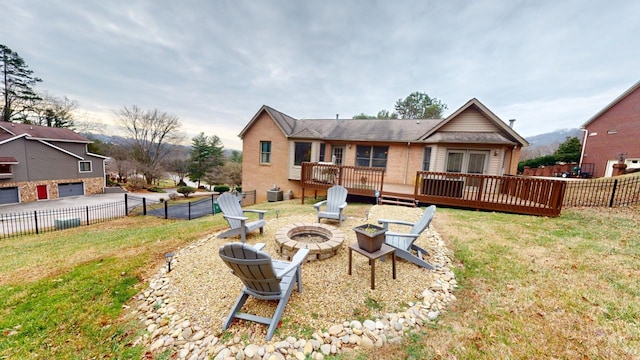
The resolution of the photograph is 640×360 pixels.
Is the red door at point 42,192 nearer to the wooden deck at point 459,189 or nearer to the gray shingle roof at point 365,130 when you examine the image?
the gray shingle roof at point 365,130

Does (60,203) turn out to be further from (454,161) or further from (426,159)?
(454,161)

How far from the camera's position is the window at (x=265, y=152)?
1369 cm

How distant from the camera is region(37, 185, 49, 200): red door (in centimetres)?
1917

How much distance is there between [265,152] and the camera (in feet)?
45.3

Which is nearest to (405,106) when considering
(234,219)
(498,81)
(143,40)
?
(498,81)

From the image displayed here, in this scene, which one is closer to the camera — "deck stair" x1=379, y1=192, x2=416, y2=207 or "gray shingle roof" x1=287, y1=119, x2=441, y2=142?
"deck stair" x1=379, y1=192, x2=416, y2=207

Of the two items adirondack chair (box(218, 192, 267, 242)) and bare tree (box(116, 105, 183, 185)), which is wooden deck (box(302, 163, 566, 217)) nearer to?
adirondack chair (box(218, 192, 267, 242))

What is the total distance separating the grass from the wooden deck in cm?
188

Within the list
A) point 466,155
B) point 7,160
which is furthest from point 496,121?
point 7,160

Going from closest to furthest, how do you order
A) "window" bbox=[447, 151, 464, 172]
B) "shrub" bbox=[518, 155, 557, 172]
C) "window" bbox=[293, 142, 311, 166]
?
"window" bbox=[447, 151, 464, 172] → "window" bbox=[293, 142, 311, 166] → "shrub" bbox=[518, 155, 557, 172]

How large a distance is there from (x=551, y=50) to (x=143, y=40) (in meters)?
20.5

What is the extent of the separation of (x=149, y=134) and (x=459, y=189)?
3801 cm

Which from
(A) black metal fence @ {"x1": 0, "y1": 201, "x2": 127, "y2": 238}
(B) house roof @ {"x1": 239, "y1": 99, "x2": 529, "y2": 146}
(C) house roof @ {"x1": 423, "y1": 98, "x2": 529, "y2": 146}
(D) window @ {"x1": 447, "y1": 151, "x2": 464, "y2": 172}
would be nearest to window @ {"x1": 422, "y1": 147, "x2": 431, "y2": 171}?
(B) house roof @ {"x1": 239, "y1": 99, "x2": 529, "y2": 146}

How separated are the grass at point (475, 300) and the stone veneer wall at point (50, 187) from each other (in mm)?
21144
